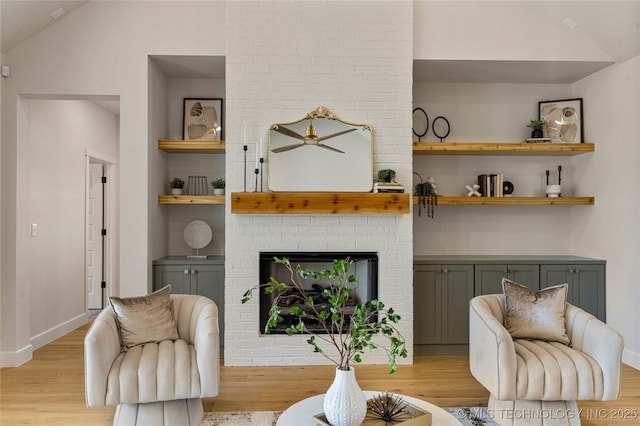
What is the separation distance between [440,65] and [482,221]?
166 cm

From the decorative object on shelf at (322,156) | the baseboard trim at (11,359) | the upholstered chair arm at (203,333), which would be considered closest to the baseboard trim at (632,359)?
the decorative object on shelf at (322,156)

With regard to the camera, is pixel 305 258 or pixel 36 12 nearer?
pixel 36 12

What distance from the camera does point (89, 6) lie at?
3916 millimetres

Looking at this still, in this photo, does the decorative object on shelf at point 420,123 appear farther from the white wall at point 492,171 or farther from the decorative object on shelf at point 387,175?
the decorative object on shelf at point 387,175

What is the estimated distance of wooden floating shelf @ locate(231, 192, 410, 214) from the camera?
3781 millimetres

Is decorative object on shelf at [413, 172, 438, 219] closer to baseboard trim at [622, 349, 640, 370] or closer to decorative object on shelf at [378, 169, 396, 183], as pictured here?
decorative object on shelf at [378, 169, 396, 183]

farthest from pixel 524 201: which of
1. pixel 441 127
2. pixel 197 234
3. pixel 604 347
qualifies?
pixel 197 234

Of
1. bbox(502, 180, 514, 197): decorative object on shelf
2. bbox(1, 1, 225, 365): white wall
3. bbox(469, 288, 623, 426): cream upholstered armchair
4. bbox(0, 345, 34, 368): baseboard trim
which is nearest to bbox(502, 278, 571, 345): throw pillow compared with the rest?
bbox(469, 288, 623, 426): cream upholstered armchair

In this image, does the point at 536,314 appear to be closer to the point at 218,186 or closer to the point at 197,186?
the point at 218,186

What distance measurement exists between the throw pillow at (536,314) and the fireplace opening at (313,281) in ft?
4.20

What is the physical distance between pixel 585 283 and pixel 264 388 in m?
3.09

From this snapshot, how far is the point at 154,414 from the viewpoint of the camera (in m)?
2.56

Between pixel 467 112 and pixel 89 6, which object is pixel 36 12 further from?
pixel 467 112

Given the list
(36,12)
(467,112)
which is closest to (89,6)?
(36,12)
